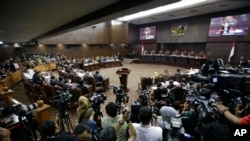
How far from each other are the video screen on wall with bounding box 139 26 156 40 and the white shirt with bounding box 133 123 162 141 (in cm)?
1577

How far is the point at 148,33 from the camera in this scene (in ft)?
56.4

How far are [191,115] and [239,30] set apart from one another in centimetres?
1120

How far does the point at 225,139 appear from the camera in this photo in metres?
1.32

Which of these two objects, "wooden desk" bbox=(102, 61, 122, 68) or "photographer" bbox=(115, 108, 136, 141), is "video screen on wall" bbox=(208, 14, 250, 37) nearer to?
"wooden desk" bbox=(102, 61, 122, 68)

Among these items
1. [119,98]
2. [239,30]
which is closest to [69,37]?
[119,98]

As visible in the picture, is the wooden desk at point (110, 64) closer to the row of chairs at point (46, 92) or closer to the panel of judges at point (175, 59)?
the panel of judges at point (175, 59)

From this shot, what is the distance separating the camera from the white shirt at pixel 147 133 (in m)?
1.69

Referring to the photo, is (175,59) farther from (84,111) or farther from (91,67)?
(84,111)

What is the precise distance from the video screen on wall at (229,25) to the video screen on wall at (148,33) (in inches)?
239

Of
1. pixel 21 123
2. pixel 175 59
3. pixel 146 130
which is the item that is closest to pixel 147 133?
pixel 146 130

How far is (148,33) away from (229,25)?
819 centimetres

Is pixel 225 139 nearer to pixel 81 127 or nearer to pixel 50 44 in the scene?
pixel 81 127

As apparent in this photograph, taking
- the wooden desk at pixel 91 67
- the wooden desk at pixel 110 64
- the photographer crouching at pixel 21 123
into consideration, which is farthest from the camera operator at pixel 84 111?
the wooden desk at pixel 110 64

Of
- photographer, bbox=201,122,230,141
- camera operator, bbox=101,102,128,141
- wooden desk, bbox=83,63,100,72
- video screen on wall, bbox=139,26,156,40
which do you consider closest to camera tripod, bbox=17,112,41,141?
camera operator, bbox=101,102,128,141
